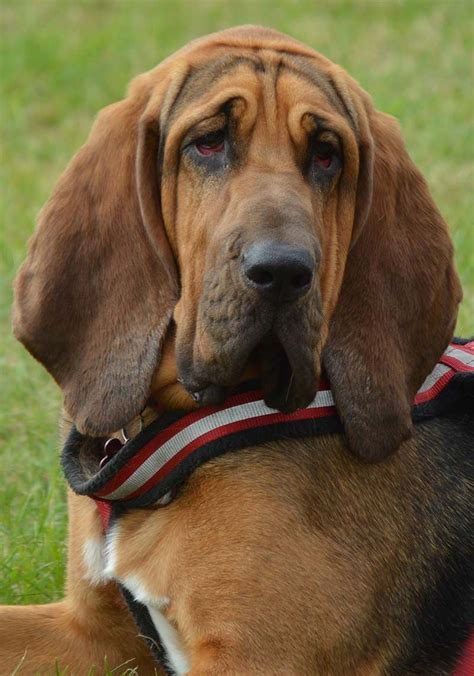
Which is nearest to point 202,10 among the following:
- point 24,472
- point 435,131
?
point 435,131

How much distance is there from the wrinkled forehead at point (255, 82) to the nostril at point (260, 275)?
58 centimetres

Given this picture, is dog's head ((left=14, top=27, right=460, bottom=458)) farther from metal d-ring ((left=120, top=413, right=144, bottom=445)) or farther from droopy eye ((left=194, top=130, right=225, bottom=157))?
metal d-ring ((left=120, top=413, right=144, bottom=445))

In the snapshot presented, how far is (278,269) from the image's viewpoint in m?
3.68

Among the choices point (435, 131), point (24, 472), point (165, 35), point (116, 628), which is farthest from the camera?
point (165, 35)

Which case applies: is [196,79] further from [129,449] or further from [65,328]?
[129,449]

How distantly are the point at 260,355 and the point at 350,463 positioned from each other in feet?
1.55

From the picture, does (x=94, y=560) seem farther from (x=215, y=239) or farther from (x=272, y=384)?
(x=215, y=239)

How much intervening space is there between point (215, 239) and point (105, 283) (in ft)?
1.43

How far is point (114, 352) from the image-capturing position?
162 inches

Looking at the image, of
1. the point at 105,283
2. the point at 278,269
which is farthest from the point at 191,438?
the point at 278,269

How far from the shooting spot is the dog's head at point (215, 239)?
13.2 feet

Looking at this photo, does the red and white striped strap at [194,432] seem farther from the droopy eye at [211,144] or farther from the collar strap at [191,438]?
the droopy eye at [211,144]

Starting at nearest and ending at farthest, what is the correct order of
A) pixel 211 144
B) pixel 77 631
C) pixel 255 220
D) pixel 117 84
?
1. pixel 255 220
2. pixel 211 144
3. pixel 77 631
4. pixel 117 84

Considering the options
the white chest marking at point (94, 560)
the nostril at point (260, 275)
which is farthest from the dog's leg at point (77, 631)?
the nostril at point (260, 275)
